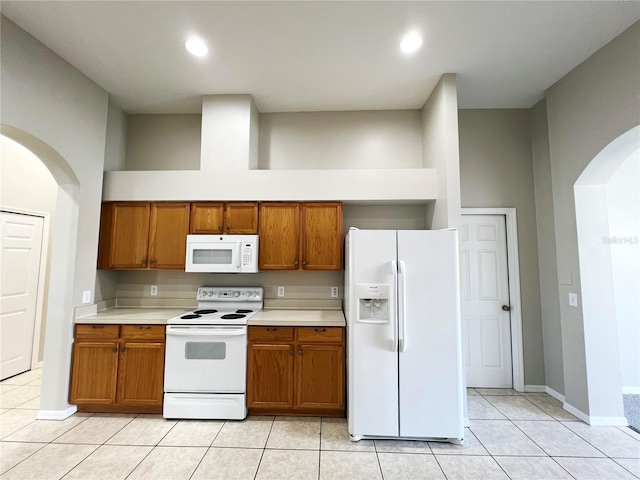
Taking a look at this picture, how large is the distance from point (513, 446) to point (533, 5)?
3325 mm

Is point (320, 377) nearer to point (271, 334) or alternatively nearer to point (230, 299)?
point (271, 334)

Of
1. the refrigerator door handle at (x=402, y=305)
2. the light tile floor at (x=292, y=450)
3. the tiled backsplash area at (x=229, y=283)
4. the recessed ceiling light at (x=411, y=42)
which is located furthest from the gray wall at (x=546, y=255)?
the tiled backsplash area at (x=229, y=283)

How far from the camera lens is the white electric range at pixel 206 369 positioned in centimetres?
275

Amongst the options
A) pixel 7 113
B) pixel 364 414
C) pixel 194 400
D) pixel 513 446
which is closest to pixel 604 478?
pixel 513 446

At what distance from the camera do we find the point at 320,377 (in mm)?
2812

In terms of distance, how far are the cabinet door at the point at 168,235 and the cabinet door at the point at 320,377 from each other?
1668 mm

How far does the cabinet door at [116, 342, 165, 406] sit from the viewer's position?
111 inches

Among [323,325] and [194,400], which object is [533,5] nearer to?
[323,325]

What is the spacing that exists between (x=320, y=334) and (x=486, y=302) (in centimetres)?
209

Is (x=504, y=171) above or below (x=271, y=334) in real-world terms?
above

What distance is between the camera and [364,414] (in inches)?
96.3

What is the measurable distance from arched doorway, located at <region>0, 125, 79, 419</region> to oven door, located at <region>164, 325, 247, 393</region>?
3.20 feet

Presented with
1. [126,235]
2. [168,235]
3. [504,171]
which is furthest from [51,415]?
[504,171]

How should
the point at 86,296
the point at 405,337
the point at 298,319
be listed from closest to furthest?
the point at 405,337
the point at 298,319
the point at 86,296
